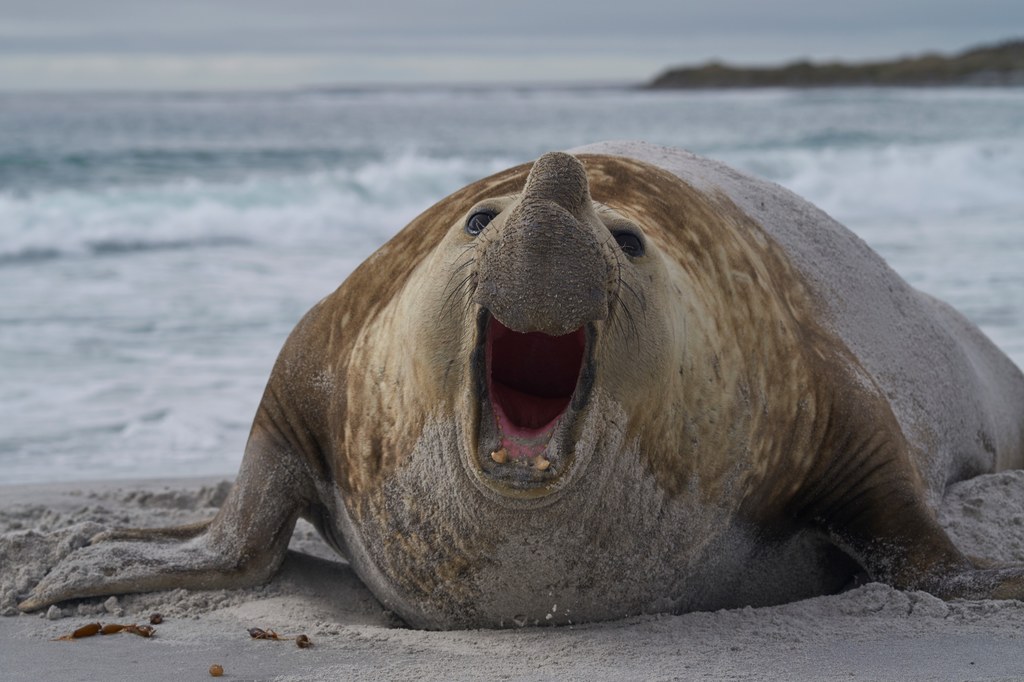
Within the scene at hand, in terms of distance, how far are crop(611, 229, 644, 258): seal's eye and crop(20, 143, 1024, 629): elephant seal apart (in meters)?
0.01

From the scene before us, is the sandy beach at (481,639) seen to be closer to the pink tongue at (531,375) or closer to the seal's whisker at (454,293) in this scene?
the pink tongue at (531,375)

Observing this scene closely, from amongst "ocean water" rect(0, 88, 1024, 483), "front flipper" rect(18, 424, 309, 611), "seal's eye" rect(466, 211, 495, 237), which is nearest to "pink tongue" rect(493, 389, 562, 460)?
"seal's eye" rect(466, 211, 495, 237)

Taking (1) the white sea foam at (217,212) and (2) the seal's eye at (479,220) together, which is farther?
(1) the white sea foam at (217,212)

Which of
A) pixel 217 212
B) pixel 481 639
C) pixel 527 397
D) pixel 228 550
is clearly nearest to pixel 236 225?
pixel 217 212

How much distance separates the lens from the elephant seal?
3.15 meters

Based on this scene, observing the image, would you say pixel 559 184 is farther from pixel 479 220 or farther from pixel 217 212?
pixel 217 212

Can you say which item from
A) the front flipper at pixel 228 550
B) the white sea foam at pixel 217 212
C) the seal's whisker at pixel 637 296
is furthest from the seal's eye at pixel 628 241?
the white sea foam at pixel 217 212

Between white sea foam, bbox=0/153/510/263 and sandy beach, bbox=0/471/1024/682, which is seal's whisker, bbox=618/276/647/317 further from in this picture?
white sea foam, bbox=0/153/510/263

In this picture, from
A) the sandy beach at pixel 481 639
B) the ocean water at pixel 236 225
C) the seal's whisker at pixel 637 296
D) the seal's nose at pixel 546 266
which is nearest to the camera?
the seal's nose at pixel 546 266

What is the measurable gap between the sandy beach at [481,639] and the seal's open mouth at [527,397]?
64 cm

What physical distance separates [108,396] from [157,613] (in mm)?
4012

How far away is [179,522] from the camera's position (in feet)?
18.0

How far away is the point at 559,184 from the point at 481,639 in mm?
1301

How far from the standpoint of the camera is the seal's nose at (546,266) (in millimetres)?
2914
